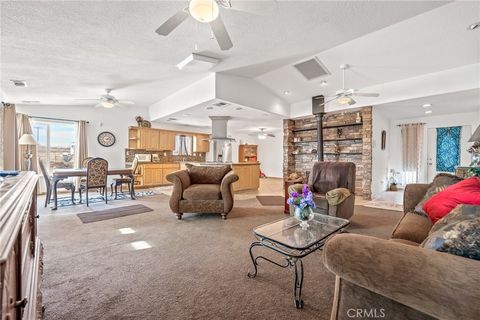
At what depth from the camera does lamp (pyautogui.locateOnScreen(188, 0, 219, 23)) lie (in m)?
1.61

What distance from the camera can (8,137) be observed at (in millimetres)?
4980

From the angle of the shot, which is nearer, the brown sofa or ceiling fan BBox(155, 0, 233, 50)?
the brown sofa

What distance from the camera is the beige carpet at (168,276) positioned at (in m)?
1.46

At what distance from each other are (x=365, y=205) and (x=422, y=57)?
122 inches

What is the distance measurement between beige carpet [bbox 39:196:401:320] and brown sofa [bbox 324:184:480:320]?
2.24 feet

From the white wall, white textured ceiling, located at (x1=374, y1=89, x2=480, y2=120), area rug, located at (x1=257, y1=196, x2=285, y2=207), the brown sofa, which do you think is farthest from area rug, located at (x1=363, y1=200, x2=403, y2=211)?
the white wall

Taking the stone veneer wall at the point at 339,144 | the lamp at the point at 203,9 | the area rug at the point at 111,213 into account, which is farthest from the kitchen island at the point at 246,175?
the lamp at the point at 203,9

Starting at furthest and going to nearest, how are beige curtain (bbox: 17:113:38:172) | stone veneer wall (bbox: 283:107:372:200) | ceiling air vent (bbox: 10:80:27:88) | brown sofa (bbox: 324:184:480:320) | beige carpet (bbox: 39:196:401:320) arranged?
1. stone veneer wall (bbox: 283:107:372:200)
2. beige curtain (bbox: 17:113:38:172)
3. ceiling air vent (bbox: 10:80:27:88)
4. beige carpet (bbox: 39:196:401:320)
5. brown sofa (bbox: 324:184:480:320)

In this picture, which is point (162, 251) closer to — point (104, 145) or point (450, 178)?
point (450, 178)

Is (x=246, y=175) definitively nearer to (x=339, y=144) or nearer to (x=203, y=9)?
(x=339, y=144)

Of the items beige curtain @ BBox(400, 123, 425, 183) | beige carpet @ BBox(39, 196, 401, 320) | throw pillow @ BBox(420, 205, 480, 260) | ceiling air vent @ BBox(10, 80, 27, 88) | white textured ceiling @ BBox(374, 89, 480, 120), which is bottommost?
beige carpet @ BBox(39, 196, 401, 320)

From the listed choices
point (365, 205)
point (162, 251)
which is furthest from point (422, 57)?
point (162, 251)

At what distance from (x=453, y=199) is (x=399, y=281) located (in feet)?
4.51

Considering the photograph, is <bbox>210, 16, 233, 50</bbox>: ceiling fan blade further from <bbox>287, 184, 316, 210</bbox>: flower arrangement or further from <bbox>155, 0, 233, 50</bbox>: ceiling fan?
<bbox>287, 184, 316, 210</bbox>: flower arrangement
